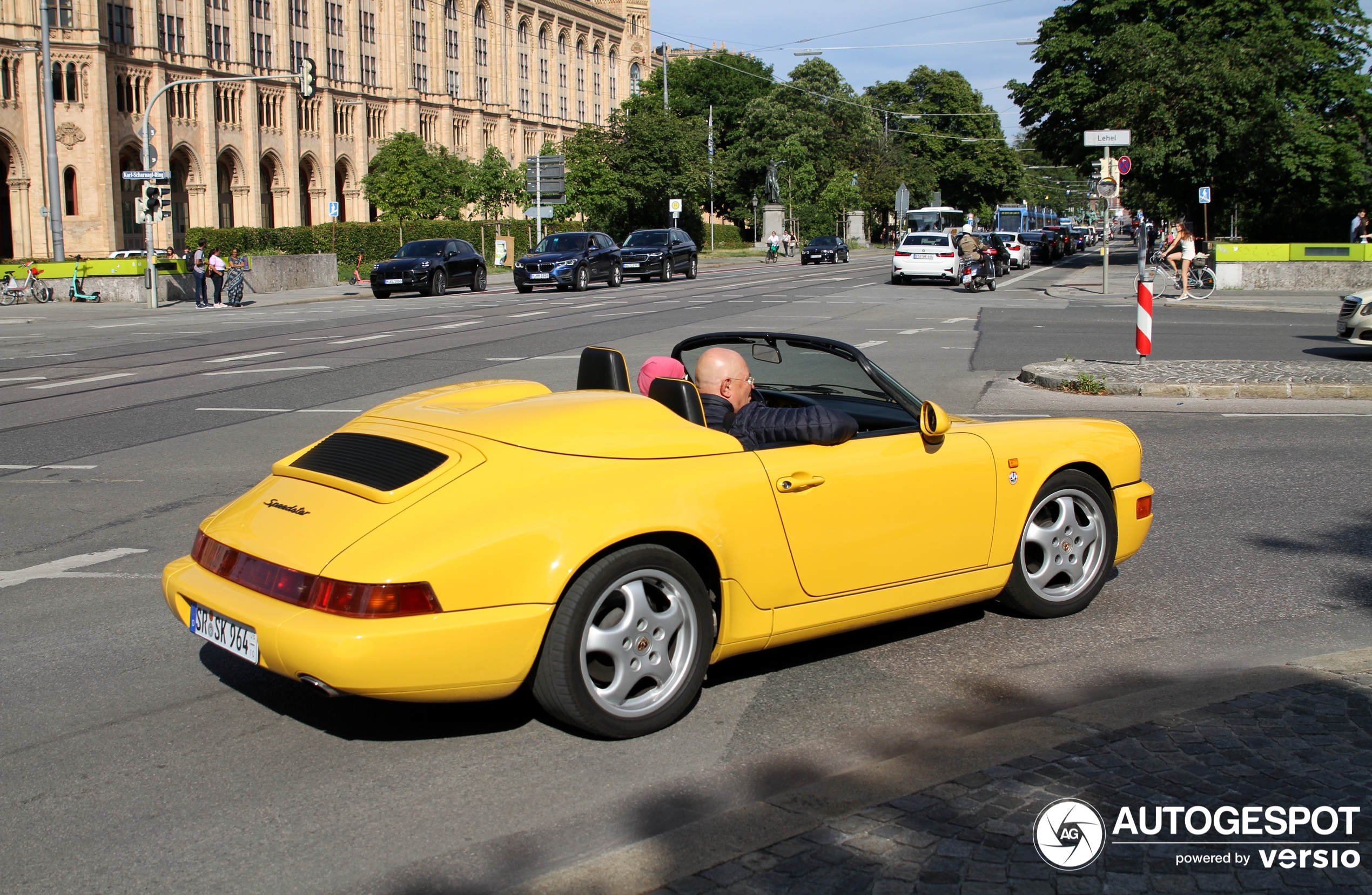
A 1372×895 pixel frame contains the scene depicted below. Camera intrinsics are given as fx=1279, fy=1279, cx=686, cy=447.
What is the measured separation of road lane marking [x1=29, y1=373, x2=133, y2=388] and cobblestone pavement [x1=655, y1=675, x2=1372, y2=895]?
1426 centimetres

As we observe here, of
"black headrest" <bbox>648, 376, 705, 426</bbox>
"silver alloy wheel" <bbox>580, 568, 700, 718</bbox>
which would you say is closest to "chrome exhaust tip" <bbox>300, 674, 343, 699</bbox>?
"silver alloy wheel" <bbox>580, 568, 700, 718</bbox>

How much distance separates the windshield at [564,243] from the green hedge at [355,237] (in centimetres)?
1017

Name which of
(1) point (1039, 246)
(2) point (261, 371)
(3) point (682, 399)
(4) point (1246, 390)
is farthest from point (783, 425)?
(1) point (1039, 246)

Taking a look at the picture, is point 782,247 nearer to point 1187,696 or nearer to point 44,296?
point 44,296

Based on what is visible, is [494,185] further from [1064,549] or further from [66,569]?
[1064,549]

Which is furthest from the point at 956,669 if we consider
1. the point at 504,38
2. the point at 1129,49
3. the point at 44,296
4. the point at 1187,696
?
the point at 504,38

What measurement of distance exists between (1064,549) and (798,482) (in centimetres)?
165

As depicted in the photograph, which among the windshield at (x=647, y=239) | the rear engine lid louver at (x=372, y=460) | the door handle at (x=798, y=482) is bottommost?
the door handle at (x=798, y=482)

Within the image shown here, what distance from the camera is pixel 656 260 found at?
142ft

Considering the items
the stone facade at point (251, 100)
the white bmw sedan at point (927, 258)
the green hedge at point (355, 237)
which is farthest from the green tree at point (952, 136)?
the white bmw sedan at point (927, 258)

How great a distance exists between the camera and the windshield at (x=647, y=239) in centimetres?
4450

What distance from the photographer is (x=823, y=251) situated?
6262 cm

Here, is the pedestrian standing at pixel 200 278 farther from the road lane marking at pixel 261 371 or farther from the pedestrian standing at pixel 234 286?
the road lane marking at pixel 261 371

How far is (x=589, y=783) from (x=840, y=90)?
10726 cm
